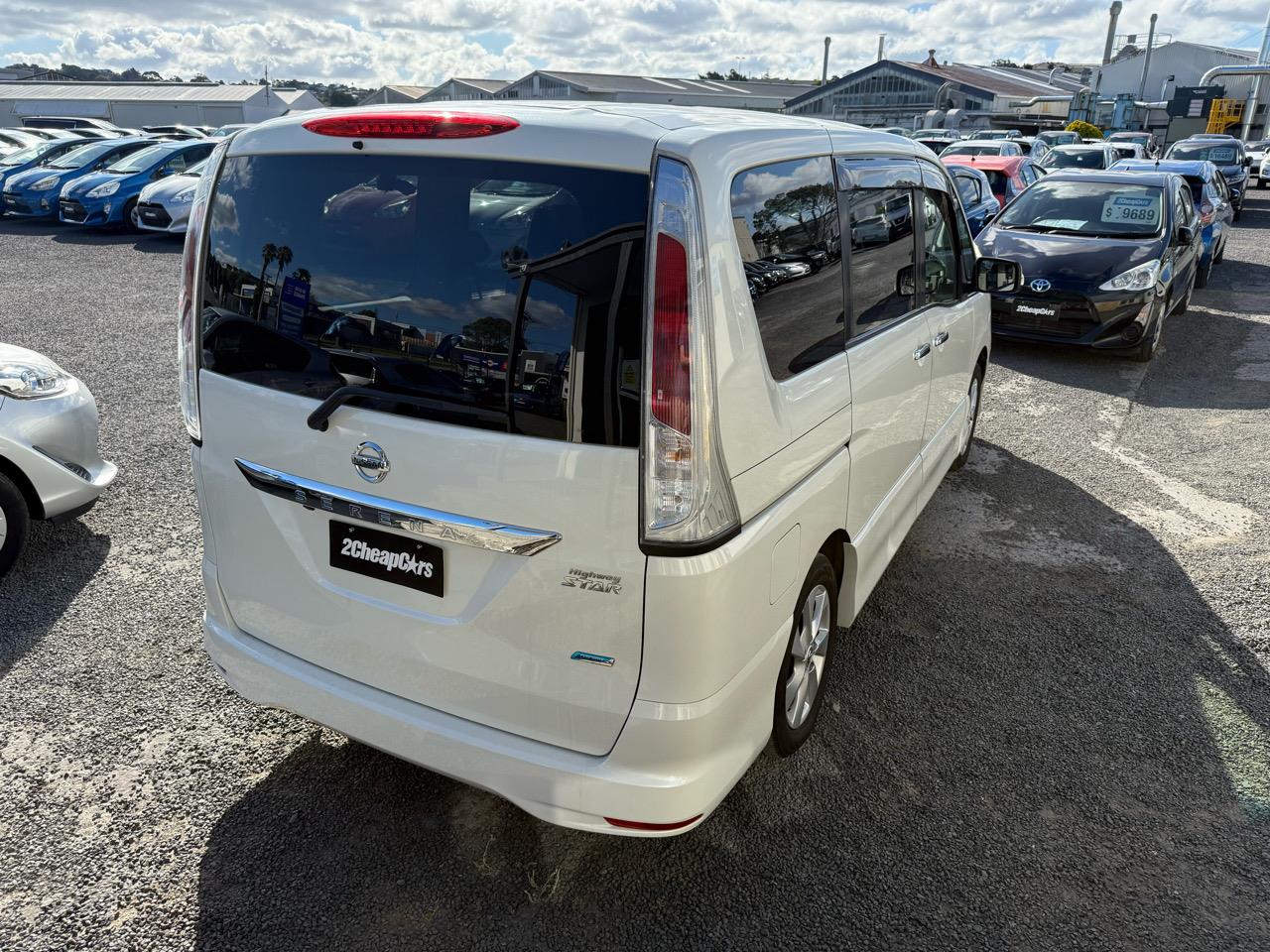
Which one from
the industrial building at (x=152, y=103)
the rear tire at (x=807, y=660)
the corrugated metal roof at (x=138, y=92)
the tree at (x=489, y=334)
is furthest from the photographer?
the corrugated metal roof at (x=138, y=92)

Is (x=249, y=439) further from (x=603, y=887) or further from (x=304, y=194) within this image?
(x=603, y=887)

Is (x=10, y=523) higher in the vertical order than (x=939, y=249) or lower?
lower

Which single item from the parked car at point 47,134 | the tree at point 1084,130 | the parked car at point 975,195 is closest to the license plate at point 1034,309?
the parked car at point 975,195

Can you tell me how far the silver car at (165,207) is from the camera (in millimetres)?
15211

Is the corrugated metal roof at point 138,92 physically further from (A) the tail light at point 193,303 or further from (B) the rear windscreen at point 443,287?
(B) the rear windscreen at point 443,287

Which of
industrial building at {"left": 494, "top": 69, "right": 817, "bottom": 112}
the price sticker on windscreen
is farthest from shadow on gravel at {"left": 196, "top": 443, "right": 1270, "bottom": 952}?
industrial building at {"left": 494, "top": 69, "right": 817, "bottom": 112}

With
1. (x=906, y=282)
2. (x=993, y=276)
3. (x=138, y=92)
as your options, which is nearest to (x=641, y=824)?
(x=906, y=282)

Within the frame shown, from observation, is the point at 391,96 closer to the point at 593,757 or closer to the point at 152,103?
the point at 152,103

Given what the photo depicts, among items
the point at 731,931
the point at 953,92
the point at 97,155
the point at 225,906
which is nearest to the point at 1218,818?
the point at 731,931

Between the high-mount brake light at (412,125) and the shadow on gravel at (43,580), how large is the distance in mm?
2616

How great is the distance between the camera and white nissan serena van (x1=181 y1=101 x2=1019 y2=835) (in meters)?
2.01

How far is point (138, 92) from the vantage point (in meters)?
62.1

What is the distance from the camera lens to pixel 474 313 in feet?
6.91

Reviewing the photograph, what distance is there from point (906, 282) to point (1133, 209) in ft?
24.1
